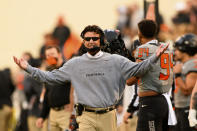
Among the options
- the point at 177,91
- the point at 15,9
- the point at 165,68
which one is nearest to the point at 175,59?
the point at 177,91

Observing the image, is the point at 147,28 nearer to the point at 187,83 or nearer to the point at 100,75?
the point at 100,75

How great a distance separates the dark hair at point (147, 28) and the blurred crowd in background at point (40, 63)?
9.68ft

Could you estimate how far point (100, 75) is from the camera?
29.1 ft

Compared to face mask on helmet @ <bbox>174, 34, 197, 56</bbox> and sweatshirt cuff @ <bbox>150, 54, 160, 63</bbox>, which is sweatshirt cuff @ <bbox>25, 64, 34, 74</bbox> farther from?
face mask on helmet @ <bbox>174, 34, 197, 56</bbox>

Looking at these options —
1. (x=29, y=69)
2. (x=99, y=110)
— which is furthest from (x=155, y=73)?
(x=29, y=69)

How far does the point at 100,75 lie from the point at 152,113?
1.07 m

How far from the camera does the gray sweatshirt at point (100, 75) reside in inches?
348

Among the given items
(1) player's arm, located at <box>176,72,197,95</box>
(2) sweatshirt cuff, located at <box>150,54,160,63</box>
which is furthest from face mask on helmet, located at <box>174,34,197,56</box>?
(2) sweatshirt cuff, located at <box>150,54,160,63</box>

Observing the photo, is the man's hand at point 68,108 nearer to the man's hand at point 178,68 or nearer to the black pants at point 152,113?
the man's hand at point 178,68

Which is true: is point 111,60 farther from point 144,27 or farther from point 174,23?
point 174,23

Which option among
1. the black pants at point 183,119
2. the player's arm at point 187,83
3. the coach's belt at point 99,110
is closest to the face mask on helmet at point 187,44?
the player's arm at point 187,83

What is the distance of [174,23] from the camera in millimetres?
19672

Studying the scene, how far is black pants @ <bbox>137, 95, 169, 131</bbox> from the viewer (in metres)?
9.36

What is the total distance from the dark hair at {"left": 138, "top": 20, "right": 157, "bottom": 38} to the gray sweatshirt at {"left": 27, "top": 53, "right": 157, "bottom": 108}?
0.84 m
